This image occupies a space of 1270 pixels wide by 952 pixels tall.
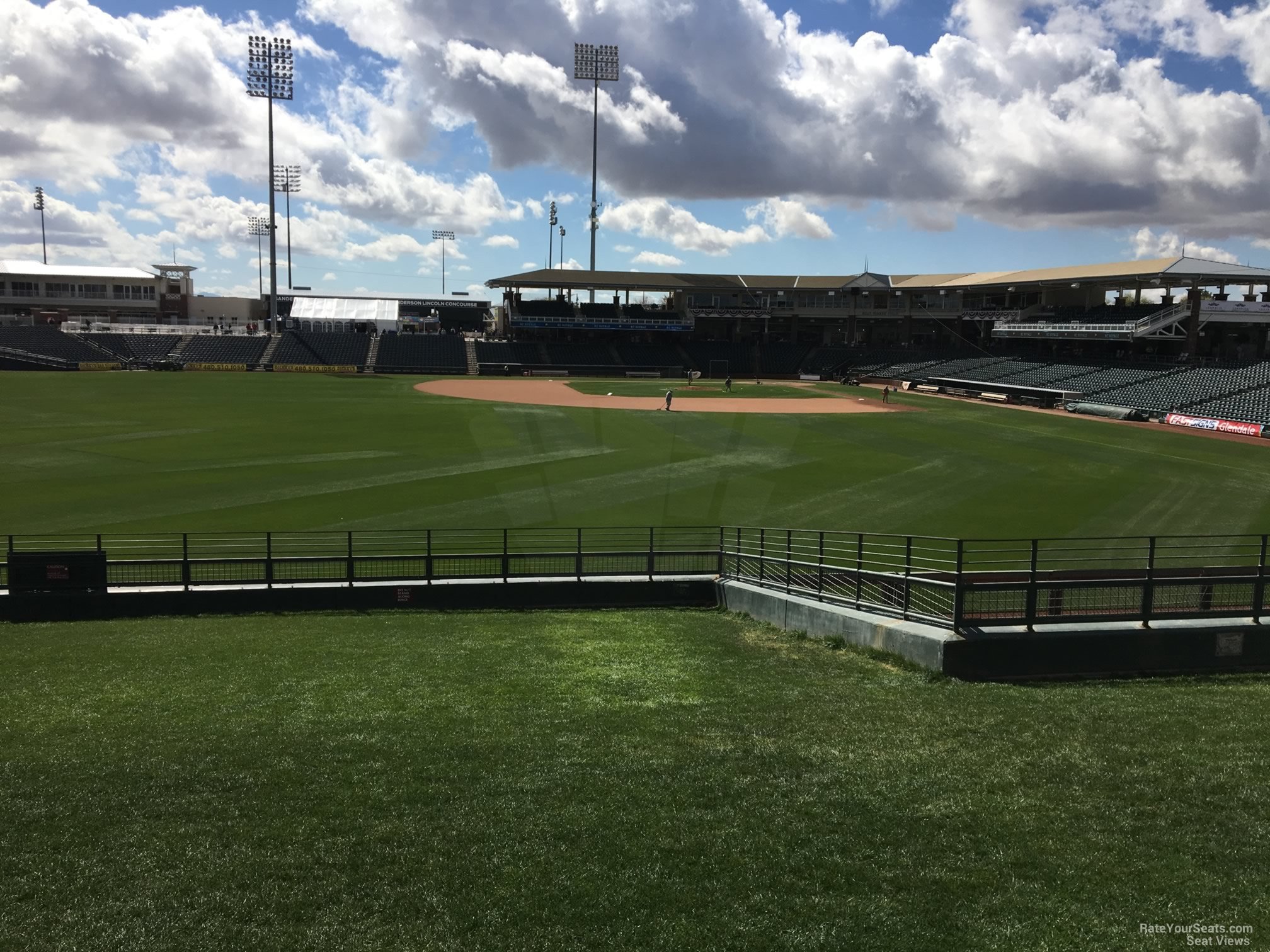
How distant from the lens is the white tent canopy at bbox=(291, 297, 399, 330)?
11106 centimetres

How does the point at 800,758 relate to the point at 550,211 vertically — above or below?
below

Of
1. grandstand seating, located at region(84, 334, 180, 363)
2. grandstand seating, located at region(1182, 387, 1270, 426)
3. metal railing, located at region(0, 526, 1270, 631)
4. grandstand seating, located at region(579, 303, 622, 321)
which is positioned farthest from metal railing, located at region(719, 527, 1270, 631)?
grandstand seating, located at region(579, 303, 622, 321)

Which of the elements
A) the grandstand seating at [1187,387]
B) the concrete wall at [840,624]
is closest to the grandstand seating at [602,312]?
the grandstand seating at [1187,387]

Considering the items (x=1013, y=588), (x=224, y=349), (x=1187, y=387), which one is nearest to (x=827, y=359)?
(x=1187, y=387)

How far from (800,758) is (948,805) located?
1449 mm

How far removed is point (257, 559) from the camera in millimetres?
17656

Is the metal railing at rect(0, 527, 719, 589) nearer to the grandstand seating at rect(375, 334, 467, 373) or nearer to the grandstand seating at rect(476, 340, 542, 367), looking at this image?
the grandstand seating at rect(375, 334, 467, 373)

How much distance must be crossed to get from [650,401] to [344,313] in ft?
223

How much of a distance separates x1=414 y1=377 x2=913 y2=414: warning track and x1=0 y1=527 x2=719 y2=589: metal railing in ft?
117

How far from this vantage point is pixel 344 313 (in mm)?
115625

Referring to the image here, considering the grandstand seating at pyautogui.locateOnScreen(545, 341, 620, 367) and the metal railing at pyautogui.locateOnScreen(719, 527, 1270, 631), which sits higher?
the grandstand seating at pyautogui.locateOnScreen(545, 341, 620, 367)

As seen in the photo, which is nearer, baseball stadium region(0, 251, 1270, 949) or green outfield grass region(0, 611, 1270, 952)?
green outfield grass region(0, 611, 1270, 952)

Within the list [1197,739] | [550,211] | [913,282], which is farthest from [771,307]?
[1197,739]

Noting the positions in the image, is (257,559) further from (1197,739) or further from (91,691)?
(1197,739)
